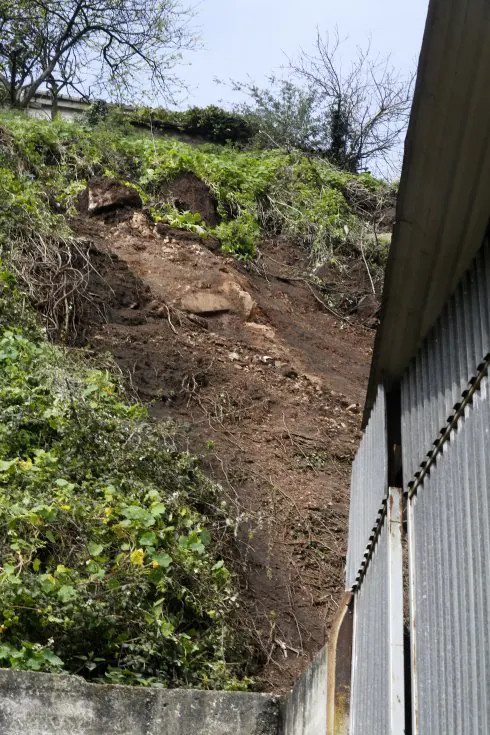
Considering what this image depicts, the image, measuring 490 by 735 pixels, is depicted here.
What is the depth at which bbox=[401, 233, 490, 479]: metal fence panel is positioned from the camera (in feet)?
13.5

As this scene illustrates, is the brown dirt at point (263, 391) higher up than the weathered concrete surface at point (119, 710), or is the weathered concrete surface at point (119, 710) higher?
the brown dirt at point (263, 391)

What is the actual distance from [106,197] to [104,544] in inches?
331

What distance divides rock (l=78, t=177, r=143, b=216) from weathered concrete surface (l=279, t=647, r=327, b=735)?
977cm

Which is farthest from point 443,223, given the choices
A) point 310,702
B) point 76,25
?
point 76,25

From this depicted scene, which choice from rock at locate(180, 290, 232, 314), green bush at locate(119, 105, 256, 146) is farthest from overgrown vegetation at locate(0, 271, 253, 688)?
green bush at locate(119, 105, 256, 146)

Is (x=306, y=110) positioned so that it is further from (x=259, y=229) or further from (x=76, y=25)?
(x=259, y=229)

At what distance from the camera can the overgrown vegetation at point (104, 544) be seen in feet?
21.0

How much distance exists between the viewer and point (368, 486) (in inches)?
233

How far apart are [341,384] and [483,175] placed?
8355mm

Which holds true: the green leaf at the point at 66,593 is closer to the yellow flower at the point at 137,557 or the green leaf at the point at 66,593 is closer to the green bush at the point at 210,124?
the yellow flower at the point at 137,557

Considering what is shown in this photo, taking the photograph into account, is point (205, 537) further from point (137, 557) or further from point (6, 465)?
point (6, 465)

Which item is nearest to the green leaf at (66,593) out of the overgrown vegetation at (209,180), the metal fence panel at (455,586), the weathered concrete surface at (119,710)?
the weathered concrete surface at (119,710)

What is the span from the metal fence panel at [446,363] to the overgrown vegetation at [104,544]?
2.49 metres

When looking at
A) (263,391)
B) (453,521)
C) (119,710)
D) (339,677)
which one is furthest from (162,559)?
(263,391)
